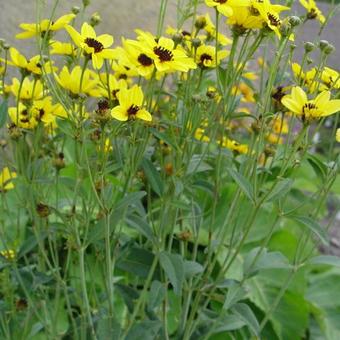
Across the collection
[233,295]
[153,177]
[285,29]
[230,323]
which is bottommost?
[230,323]

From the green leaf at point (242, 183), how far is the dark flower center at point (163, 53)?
0.17m

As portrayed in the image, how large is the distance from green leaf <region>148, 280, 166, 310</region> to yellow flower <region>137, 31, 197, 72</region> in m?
0.34

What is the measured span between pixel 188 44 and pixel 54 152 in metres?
0.28

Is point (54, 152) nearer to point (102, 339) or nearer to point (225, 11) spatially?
point (102, 339)

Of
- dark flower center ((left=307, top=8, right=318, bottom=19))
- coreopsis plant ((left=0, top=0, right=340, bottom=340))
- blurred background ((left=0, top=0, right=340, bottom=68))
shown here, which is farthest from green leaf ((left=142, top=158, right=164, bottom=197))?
blurred background ((left=0, top=0, right=340, bottom=68))

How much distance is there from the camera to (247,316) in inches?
42.3

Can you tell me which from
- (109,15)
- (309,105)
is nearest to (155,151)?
(309,105)

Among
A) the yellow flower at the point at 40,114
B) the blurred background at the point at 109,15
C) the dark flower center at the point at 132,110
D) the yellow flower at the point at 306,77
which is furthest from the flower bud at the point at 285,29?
the blurred background at the point at 109,15

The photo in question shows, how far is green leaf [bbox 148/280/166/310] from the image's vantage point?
104 centimetres

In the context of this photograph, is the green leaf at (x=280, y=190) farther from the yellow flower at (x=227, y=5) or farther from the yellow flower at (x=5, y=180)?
the yellow flower at (x=5, y=180)

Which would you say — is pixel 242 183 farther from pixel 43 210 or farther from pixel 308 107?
pixel 43 210

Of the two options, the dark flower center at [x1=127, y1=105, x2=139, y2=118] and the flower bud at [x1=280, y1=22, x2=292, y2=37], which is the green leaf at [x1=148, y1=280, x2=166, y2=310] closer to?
the dark flower center at [x1=127, y1=105, x2=139, y2=118]

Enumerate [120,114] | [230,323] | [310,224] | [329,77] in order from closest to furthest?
[120,114], [310,224], [329,77], [230,323]

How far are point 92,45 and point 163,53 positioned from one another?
9 centimetres
